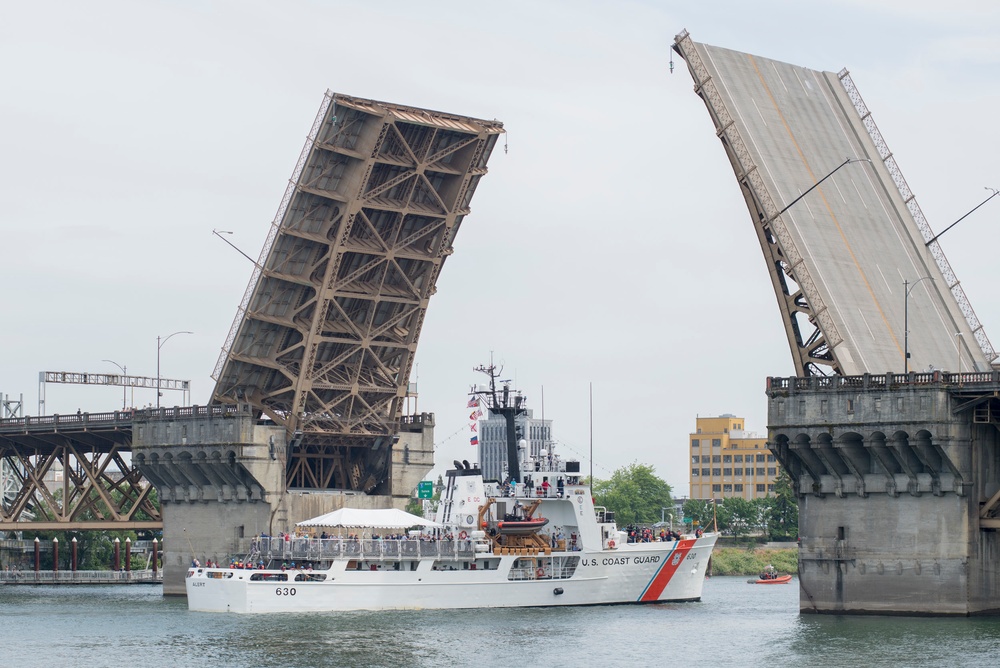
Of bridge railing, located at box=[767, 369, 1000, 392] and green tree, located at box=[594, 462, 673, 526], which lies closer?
bridge railing, located at box=[767, 369, 1000, 392]

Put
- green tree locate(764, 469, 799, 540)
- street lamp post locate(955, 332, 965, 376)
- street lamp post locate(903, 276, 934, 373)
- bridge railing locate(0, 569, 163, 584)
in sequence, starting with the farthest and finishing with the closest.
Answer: green tree locate(764, 469, 799, 540) < bridge railing locate(0, 569, 163, 584) < street lamp post locate(955, 332, 965, 376) < street lamp post locate(903, 276, 934, 373)

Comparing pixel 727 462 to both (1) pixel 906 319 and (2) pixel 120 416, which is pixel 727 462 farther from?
(1) pixel 906 319

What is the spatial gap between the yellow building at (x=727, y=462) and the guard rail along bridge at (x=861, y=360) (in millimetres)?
90147

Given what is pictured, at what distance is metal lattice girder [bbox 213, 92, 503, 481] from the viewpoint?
5944 centimetres

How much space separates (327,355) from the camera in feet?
213

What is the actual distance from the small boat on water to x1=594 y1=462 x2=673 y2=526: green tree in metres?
52.3

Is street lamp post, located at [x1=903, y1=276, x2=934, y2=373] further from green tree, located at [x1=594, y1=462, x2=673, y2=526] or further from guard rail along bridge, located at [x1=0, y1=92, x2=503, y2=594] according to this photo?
green tree, located at [x1=594, y1=462, x2=673, y2=526]

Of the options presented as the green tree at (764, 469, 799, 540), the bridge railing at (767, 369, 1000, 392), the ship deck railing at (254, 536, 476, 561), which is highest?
the bridge railing at (767, 369, 1000, 392)

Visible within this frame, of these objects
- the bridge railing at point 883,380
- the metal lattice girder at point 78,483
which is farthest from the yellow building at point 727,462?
the bridge railing at point 883,380

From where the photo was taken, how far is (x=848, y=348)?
53.7 m

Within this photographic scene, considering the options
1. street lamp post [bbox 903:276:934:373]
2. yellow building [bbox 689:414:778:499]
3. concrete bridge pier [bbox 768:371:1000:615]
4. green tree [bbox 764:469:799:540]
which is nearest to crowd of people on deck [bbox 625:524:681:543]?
concrete bridge pier [bbox 768:371:1000:615]

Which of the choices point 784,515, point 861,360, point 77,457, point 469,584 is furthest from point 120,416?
point 784,515

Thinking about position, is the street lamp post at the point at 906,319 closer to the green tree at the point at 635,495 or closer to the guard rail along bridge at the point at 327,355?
the guard rail along bridge at the point at 327,355

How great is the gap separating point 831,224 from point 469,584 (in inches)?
641
